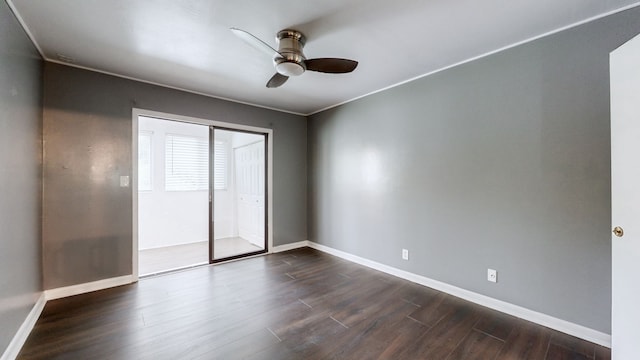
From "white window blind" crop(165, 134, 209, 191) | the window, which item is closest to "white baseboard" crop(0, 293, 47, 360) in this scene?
the window

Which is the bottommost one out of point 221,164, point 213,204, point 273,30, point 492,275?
point 492,275

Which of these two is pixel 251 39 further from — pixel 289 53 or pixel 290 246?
pixel 290 246

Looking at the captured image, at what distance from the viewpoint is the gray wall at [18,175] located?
168 centimetres

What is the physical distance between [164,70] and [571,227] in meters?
4.31

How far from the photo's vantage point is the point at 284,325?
2201mm

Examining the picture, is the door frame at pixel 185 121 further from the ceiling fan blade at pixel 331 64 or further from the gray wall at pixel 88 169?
the ceiling fan blade at pixel 331 64

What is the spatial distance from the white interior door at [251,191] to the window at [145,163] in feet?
5.34

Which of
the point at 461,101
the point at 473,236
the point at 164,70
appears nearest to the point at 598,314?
the point at 473,236

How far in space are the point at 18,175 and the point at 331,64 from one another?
8.65 feet

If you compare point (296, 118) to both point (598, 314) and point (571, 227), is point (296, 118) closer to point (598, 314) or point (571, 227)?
point (571, 227)

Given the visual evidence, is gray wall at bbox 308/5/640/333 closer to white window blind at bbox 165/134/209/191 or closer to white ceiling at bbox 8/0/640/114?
white ceiling at bbox 8/0/640/114

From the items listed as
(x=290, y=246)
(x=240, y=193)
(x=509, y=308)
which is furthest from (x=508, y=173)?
(x=240, y=193)

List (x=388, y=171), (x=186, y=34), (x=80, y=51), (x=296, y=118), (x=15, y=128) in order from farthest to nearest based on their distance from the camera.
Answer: (x=296, y=118) → (x=388, y=171) → (x=80, y=51) → (x=186, y=34) → (x=15, y=128)

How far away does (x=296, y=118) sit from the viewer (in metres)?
4.73
